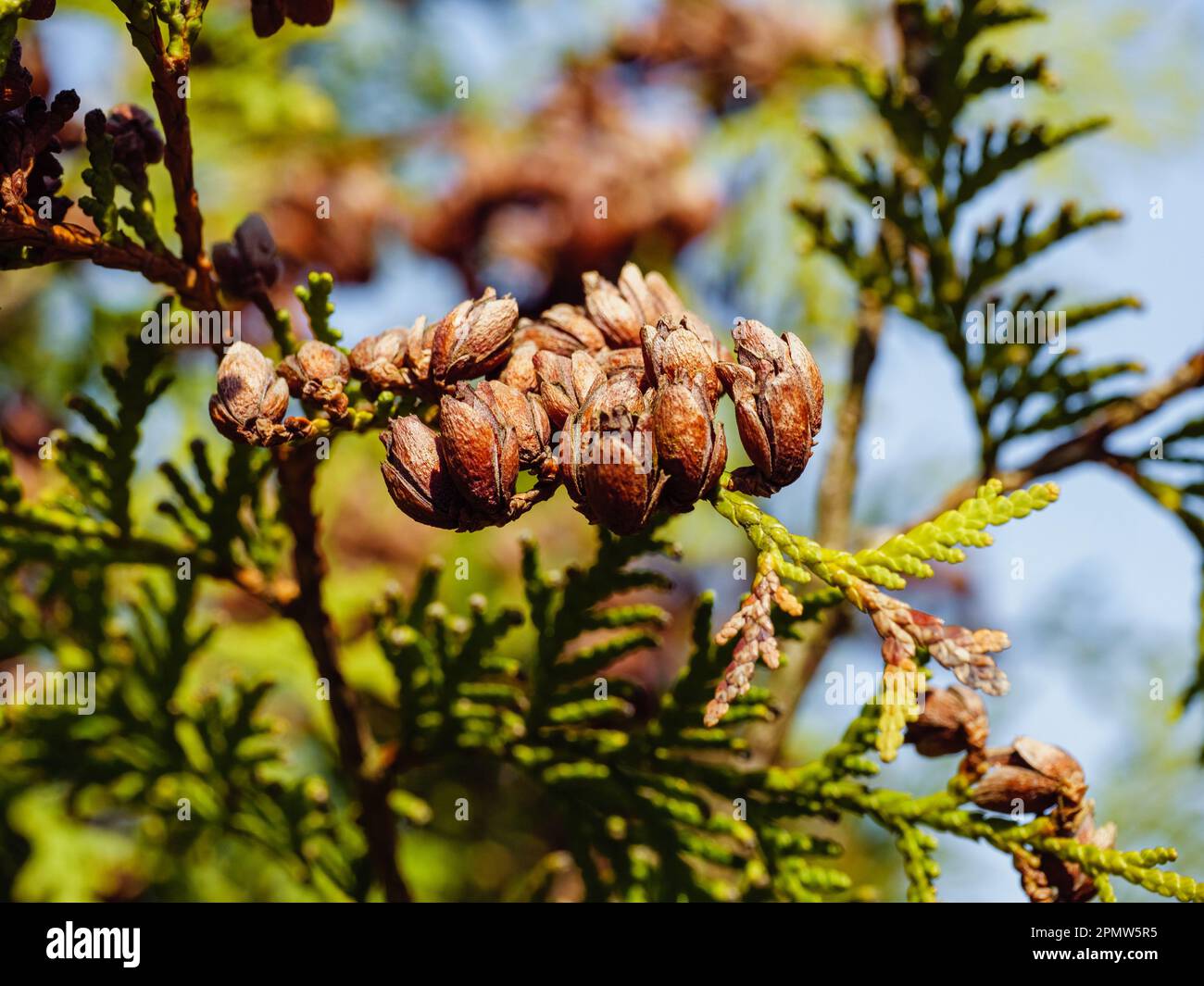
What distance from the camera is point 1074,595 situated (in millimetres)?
3670

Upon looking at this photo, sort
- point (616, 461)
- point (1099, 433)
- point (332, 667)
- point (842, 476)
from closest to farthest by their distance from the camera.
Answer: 1. point (616, 461)
2. point (332, 667)
3. point (1099, 433)
4. point (842, 476)

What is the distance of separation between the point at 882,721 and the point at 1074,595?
294cm

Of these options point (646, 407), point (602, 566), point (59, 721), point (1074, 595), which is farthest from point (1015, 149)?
point (1074, 595)

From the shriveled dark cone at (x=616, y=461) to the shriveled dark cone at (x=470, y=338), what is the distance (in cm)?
16

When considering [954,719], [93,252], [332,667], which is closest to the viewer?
[93,252]

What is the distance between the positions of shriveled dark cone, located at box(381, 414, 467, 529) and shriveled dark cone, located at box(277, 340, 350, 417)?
0.11m

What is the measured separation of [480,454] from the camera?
3.34 ft

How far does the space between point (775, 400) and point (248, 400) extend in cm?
51

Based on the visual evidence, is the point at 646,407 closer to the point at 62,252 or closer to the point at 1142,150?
the point at 62,252

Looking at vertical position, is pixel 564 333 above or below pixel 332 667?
above

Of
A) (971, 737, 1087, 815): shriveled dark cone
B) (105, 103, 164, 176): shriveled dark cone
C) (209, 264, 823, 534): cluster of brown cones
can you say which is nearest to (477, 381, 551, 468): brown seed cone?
(209, 264, 823, 534): cluster of brown cones

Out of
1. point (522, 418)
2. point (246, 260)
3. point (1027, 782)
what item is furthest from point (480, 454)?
point (1027, 782)

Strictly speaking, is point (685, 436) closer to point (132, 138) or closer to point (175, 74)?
point (175, 74)

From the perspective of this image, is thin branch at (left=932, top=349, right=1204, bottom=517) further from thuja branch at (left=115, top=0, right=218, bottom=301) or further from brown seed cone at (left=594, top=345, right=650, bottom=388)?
thuja branch at (left=115, top=0, right=218, bottom=301)
